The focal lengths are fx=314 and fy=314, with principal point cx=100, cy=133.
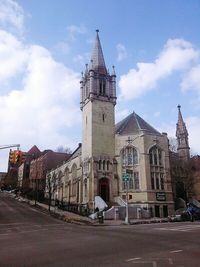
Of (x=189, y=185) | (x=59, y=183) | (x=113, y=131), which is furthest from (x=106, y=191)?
(x=59, y=183)

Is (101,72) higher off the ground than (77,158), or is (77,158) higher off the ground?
(101,72)

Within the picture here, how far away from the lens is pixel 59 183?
227 feet

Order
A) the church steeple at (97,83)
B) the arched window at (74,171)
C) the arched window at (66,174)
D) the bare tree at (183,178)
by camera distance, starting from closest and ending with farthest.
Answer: the bare tree at (183,178) < the church steeple at (97,83) < the arched window at (74,171) < the arched window at (66,174)

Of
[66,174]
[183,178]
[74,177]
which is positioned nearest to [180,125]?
[183,178]

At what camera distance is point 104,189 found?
5203 centimetres

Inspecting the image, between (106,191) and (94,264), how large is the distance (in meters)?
43.2

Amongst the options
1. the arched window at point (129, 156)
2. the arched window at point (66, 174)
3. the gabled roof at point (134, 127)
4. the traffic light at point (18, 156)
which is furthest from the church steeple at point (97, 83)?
the traffic light at point (18, 156)

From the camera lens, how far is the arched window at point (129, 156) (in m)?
52.0

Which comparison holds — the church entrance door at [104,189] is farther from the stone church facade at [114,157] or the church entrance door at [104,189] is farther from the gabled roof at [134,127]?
the gabled roof at [134,127]

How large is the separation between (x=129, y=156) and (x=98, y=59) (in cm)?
2077

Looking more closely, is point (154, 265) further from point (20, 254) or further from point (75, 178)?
point (75, 178)

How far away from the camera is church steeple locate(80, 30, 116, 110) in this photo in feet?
187

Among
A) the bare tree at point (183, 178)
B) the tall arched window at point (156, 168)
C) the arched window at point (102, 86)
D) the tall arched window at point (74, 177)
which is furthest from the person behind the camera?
the tall arched window at point (74, 177)

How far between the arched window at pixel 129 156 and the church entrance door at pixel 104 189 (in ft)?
14.4
